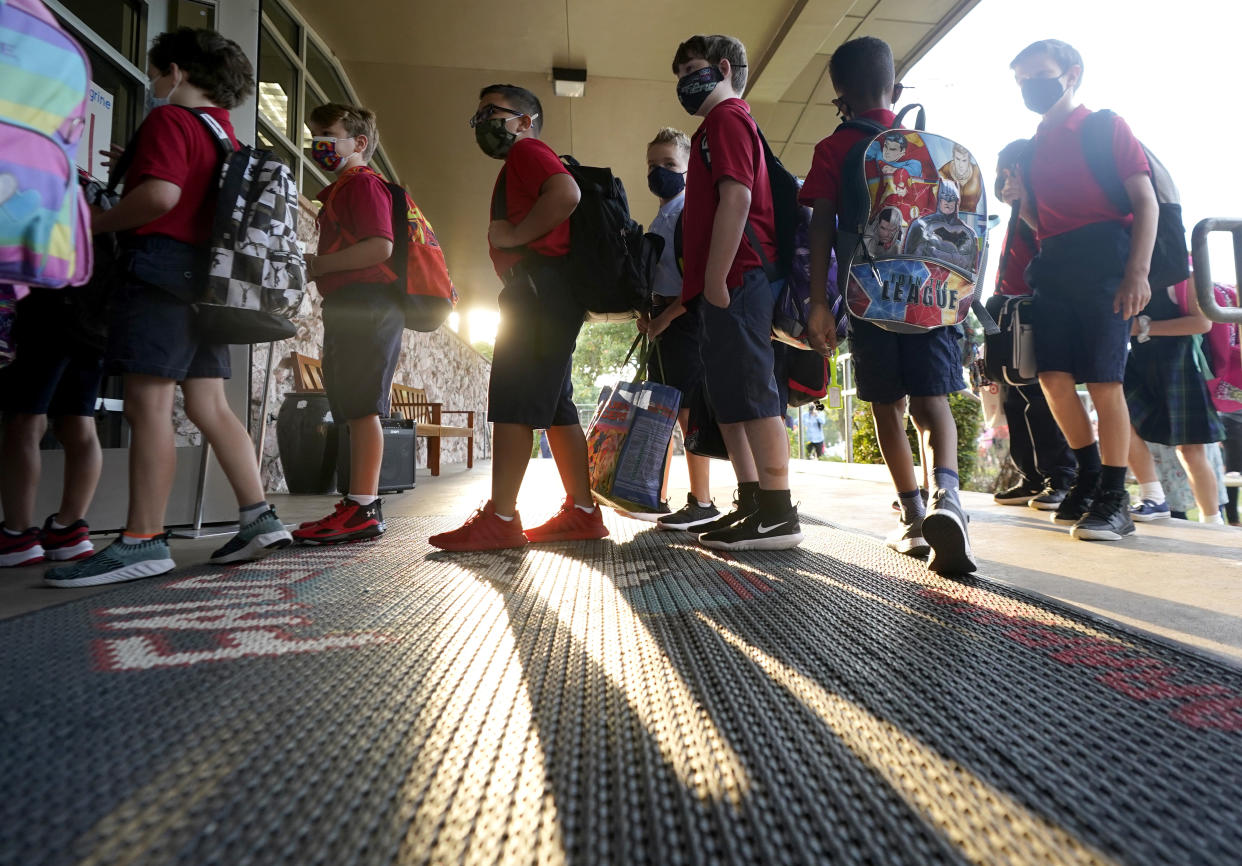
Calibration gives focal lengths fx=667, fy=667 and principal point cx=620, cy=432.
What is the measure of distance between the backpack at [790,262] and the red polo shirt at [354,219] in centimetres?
100

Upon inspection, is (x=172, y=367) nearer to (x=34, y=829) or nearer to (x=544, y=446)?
(x=34, y=829)

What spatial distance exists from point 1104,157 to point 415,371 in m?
6.47

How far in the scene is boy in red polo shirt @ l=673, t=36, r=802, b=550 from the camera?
5.70 ft

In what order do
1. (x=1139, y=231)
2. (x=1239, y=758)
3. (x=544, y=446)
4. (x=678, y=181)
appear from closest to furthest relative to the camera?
(x=1239, y=758)
(x=1139, y=231)
(x=678, y=181)
(x=544, y=446)

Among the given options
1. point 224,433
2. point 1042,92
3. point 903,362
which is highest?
point 1042,92

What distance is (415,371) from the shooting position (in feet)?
24.2

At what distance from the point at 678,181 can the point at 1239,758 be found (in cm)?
237

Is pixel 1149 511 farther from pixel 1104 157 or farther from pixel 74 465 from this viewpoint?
pixel 74 465

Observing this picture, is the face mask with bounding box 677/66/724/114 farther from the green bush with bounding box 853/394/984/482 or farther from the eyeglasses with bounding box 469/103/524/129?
the green bush with bounding box 853/394/984/482

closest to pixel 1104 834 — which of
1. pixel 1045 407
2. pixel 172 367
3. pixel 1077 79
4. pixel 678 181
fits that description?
pixel 172 367

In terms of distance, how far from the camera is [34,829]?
50 centimetres

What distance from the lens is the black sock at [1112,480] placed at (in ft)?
6.94

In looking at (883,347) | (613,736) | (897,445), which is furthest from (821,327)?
(613,736)

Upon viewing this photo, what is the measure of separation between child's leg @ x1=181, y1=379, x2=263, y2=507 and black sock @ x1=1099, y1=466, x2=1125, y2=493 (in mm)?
2533
